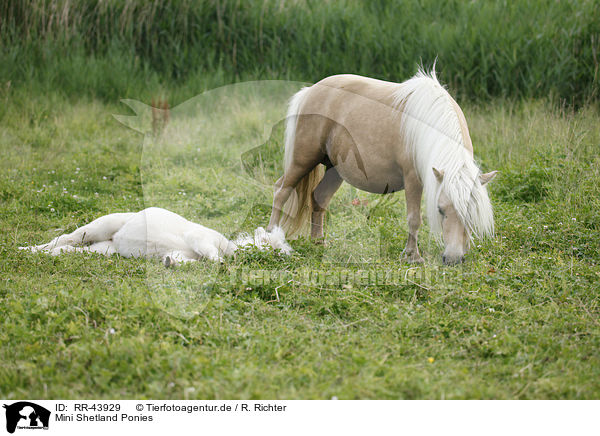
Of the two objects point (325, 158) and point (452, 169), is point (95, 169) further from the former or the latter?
point (452, 169)

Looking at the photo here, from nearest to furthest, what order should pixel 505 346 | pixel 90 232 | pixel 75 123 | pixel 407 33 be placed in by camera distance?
pixel 505 346 → pixel 90 232 → pixel 75 123 → pixel 407 33

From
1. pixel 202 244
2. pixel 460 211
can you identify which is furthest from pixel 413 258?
pixel 202 244

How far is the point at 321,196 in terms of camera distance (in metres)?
5.86

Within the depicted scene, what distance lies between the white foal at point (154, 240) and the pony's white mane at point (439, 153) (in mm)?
1428

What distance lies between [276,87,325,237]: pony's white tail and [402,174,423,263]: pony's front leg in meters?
1.19

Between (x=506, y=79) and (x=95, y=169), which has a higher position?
(x=506, y=79)

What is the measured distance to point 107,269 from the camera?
4.79 m

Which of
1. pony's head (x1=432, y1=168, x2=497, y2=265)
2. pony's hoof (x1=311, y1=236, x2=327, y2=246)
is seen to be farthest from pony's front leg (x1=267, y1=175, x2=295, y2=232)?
pony's head (x1=432, y1=168, x2=497, y2=265)

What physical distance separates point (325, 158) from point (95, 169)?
12.3 ft

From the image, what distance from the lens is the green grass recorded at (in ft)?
9.89
